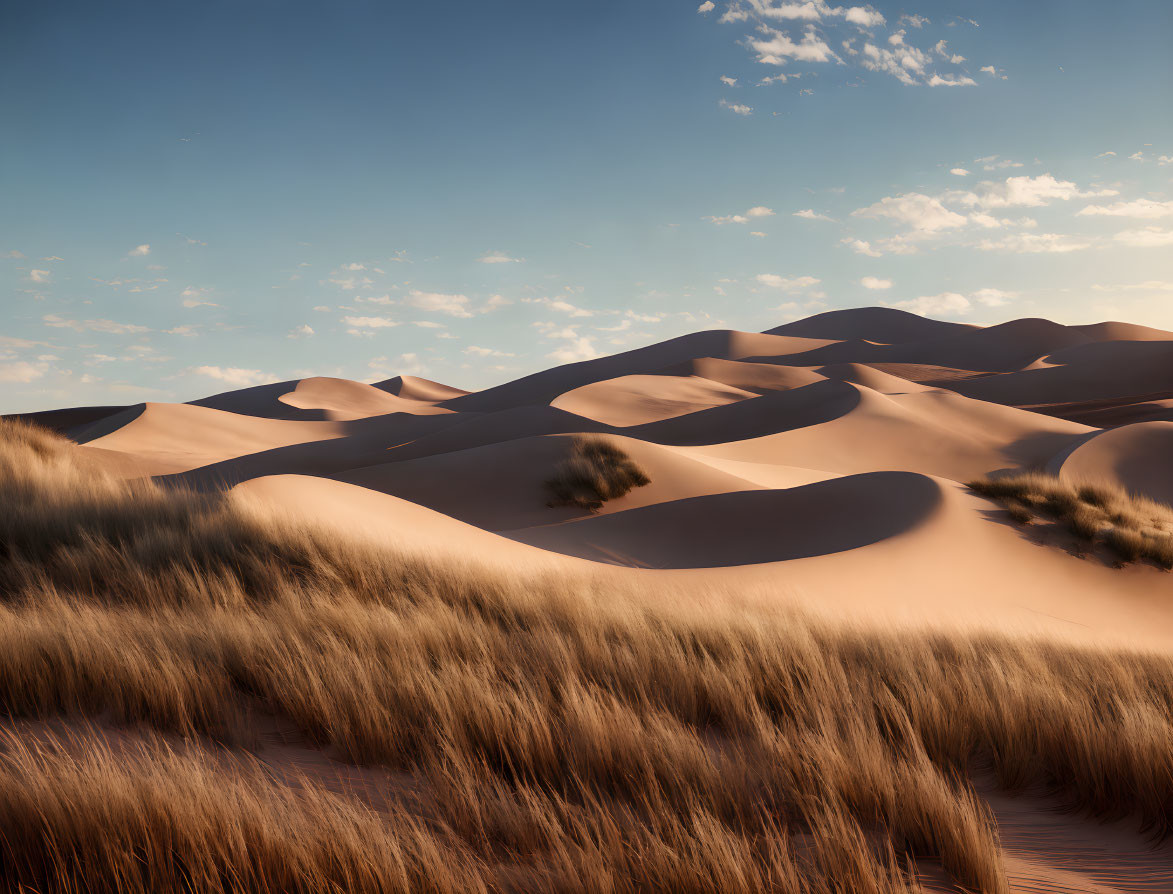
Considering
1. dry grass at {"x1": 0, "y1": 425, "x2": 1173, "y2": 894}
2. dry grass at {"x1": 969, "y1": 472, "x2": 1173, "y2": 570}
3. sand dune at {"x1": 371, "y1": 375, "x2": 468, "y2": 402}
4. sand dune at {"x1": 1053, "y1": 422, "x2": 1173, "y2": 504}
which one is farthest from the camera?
sand dune at {"x1": 371, "y1": 375, "x2": 468, "y2": 402}

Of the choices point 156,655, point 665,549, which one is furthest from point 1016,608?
point 156,655

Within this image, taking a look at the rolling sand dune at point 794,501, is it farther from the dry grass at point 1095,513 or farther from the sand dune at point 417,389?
the sand dune at point 417,389

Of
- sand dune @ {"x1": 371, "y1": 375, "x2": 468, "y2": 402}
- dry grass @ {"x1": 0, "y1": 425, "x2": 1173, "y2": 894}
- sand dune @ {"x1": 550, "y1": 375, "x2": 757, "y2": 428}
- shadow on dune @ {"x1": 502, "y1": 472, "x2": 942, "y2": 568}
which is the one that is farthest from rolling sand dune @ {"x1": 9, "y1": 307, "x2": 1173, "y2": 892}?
sand dune @ {"x1": 371, "y1": 375, "x2": 468, "y2": 402}

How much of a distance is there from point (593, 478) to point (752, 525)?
3.76 meters

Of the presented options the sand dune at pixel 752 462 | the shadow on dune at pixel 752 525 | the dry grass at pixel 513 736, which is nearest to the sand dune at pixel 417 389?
the sand dune at pixel 752 462

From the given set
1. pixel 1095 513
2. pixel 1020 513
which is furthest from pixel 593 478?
pixel 1095 513

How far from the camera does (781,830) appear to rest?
224 cm

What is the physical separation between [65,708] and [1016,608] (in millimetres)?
9638

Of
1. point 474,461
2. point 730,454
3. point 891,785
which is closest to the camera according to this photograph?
point 891,785

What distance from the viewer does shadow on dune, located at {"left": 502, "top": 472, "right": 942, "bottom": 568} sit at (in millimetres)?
11211

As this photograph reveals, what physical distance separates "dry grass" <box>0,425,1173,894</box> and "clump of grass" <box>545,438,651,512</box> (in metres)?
9.12

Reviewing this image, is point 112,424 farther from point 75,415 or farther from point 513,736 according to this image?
point 513,736

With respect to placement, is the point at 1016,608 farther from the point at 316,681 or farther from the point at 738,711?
the point at 316,681

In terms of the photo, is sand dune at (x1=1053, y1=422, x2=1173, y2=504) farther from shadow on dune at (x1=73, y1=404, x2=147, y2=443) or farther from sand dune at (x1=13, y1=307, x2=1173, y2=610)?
shadow on dune at (x1=73, y1=404, x2=147, y2=443)
